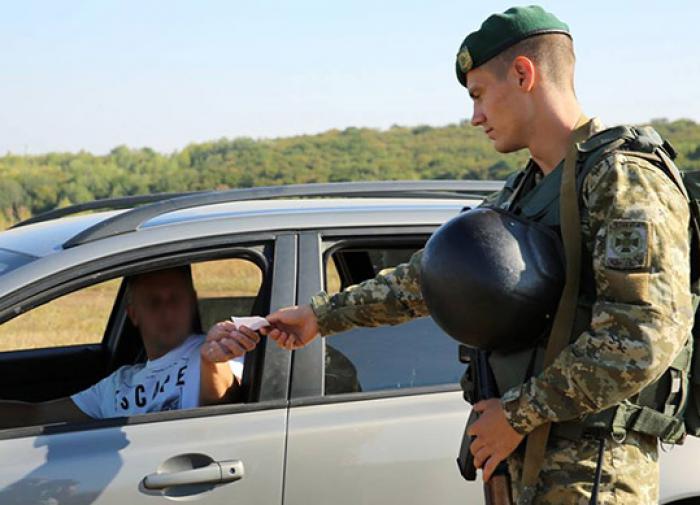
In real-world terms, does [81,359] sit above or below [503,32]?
below

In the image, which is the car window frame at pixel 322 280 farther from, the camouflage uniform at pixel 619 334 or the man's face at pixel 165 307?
the camouflage uniform at pixel 619 334

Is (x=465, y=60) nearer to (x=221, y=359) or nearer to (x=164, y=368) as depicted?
(x=221, y=359)

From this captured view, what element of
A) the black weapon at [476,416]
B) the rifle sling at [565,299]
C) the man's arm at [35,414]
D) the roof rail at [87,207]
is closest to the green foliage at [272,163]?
the roof rail at [87,207]

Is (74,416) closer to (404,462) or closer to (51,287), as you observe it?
(51,287)

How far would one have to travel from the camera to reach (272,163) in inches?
1785

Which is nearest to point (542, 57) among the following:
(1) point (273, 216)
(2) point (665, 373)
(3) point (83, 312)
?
(2) point (665, 373)

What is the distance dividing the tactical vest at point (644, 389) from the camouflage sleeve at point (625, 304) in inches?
2.3

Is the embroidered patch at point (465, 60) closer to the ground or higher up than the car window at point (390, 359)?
higher up

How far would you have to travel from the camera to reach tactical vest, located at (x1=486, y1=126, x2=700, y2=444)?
230 cm

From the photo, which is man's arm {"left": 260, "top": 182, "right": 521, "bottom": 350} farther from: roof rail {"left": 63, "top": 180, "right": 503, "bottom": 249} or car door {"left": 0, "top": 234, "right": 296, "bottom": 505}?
roof rail {"left": 63, "top": 180, "right": 503, "bottom": 249}

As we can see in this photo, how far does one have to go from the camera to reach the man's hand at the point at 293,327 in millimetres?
2857

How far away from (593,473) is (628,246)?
0.50 m

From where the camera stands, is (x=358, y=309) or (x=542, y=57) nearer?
(x=542, y=57)

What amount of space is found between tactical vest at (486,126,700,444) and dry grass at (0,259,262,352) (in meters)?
4.43
